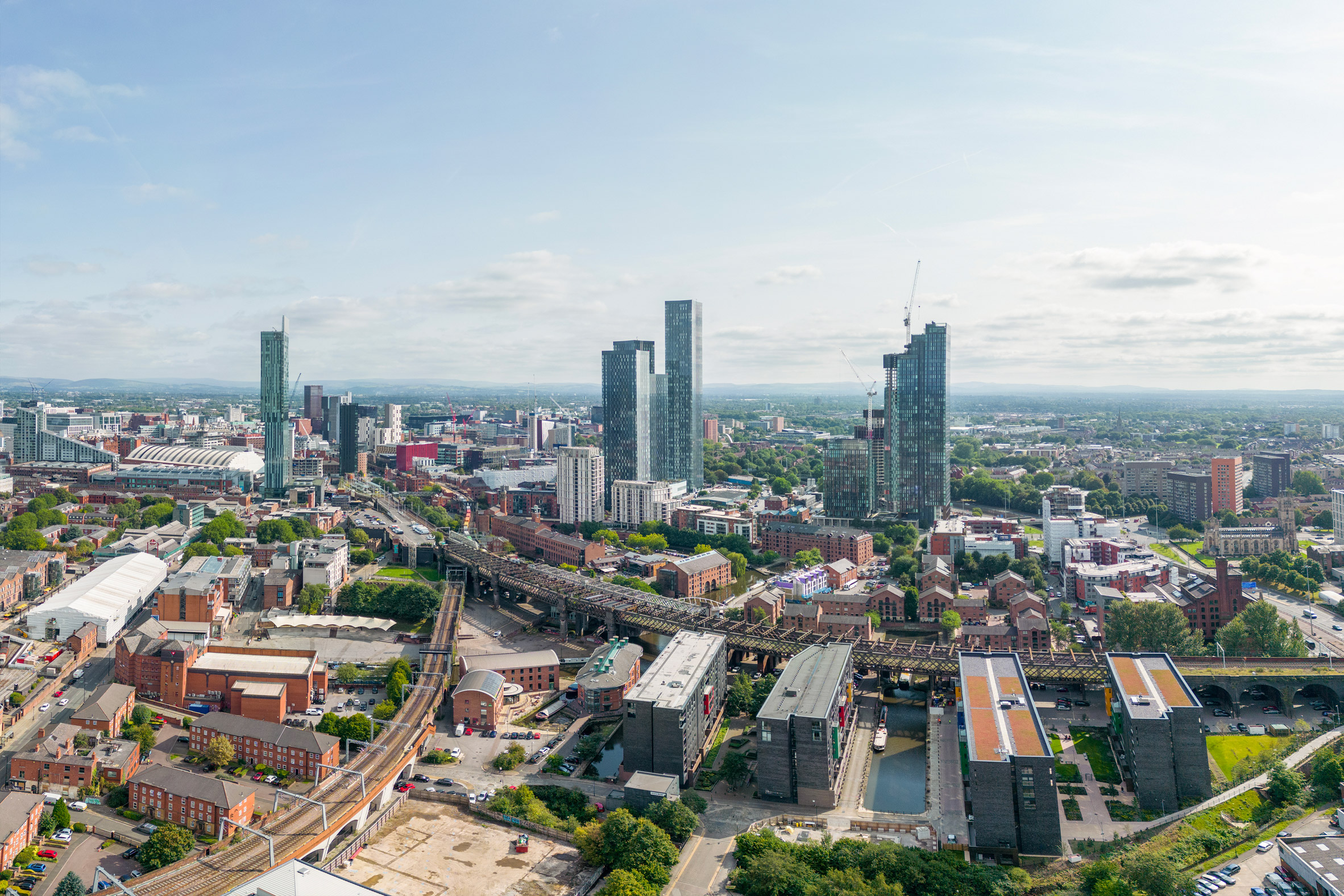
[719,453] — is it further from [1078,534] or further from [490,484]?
[1078,534]

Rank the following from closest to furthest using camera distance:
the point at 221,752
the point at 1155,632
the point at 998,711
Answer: the point at 998,711 → the point at 221,752 → the point at 1155,632

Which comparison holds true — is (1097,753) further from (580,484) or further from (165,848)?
(580,484)

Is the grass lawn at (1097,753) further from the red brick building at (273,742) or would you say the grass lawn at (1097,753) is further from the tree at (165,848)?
the tree at (165,848)

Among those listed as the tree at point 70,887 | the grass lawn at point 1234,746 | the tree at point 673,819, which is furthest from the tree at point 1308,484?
the tree at point 70,887

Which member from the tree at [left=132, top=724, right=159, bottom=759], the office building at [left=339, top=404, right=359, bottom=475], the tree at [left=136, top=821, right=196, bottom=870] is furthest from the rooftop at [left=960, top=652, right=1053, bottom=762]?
the office building at [left=339, top=404, right=359, bottom=475]

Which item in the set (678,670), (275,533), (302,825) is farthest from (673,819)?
(275,533)

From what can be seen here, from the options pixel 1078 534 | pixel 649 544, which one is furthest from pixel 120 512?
pixel 1078 534

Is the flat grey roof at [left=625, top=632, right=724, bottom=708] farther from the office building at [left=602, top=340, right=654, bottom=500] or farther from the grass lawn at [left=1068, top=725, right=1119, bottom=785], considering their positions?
the office building at [left=602, top=340, right=654, bottom=500]
